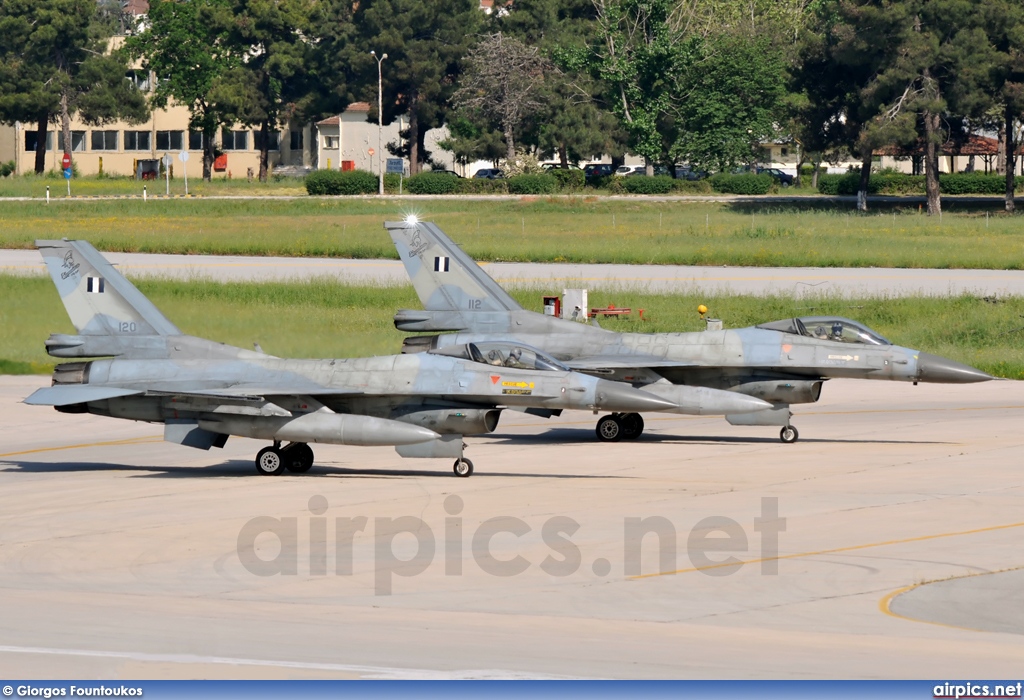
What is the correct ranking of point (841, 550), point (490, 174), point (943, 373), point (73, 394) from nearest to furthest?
point (841, 550) → point (73, 394) → point (943, 373) → point (490, 174)

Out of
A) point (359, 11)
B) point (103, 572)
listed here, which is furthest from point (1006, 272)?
point (359, 11)

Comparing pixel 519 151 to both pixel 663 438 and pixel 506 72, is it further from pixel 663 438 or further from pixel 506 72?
pixel 663 438

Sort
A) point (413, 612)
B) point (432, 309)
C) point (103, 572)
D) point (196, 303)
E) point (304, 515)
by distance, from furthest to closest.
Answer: point (196, 303)
point (432, 309)
point (304, 515)
point (103, 572)
point (413, 612)

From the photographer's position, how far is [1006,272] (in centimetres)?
5738

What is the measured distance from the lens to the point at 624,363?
27.4 meters

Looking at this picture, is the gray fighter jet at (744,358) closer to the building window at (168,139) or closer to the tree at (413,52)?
the tree at (413,52)

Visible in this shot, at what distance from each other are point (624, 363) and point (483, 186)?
3269 inches

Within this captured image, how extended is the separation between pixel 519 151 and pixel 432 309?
301 feet

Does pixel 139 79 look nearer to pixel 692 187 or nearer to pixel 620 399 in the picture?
pixel 692 187

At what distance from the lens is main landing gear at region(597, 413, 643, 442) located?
91.4 feet

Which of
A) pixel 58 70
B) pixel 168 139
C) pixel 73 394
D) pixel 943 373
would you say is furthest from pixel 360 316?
pixel 168 139

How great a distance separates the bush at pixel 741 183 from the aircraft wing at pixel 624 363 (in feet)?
273

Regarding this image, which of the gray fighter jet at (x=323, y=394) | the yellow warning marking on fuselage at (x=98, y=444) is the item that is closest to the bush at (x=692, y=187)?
the yellow warning marking on fuselage at (x=98, y=444)

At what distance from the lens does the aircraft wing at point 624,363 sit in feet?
89.4
